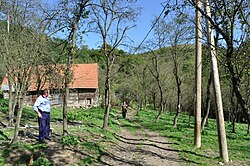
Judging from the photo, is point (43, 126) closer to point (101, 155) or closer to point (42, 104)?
point (42, 104)

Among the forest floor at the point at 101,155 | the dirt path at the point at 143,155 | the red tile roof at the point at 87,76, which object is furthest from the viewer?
the red tile roof at the point at 87,76

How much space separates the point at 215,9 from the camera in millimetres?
4324

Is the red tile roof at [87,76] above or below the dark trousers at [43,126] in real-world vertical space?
above

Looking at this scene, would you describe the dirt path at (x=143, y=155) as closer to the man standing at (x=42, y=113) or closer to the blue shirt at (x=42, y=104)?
the man standing at (x=42, y=113)

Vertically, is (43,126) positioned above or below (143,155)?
above

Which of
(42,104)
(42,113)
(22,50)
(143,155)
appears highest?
(22,50)

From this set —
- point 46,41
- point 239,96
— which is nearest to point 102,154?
point 46,41

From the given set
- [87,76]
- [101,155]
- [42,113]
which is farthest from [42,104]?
[87,76]

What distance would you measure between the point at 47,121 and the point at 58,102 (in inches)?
1099

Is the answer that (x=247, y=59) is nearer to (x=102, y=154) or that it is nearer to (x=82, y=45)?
(x=102, y=154)

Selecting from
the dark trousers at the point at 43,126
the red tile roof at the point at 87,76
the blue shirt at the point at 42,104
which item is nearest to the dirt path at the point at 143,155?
the dark trousers at the point at 43,126

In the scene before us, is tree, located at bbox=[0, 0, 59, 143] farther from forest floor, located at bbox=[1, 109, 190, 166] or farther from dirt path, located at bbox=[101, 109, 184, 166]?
dirt path, located at bbox=[101, 109, 184, 166]

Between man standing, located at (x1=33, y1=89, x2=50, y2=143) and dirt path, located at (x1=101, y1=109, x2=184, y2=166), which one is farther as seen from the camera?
man standing, located at (x1=33, y1=89, x2=50, y2=143)

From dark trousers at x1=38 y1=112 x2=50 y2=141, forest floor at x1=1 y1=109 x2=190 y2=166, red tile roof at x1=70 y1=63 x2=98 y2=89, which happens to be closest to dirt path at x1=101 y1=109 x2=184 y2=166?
forest floor at x1=1 y1=109 x2=190 y2=166
